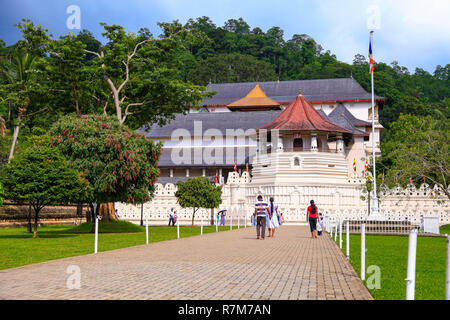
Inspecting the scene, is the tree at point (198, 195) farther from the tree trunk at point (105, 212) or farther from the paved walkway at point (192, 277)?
the paved walkway at point (192, 277)

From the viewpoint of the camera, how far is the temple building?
2159 inches

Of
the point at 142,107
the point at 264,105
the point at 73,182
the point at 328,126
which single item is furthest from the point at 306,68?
the point at 73,182

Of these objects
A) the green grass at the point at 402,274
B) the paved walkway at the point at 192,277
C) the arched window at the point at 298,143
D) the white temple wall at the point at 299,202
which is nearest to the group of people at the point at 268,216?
the green grass at the point at 402,274

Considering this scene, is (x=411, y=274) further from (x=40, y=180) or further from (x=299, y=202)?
(x=299, y=202)

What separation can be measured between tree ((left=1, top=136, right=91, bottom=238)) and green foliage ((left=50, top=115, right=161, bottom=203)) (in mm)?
2667

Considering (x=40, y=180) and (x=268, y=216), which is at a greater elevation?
(x=40, y=180)

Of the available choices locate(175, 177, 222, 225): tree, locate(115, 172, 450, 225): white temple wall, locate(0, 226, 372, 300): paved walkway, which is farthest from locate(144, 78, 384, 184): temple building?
locate(0, 226, 372, 300): paved walkway

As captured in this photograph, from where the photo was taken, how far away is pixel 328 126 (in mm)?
55281

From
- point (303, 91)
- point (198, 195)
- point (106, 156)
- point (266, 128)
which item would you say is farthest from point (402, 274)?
point (303, 91)

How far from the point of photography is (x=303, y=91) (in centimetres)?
8612

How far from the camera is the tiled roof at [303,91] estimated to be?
8044cm

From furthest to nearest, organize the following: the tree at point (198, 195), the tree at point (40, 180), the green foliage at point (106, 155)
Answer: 1. the tree at point (198, 195)
2. the green foliage at point (106, 155)
3. the tree at point (40, 180)

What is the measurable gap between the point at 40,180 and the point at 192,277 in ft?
48.0

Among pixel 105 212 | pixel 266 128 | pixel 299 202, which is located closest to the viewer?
pixel 105 212
